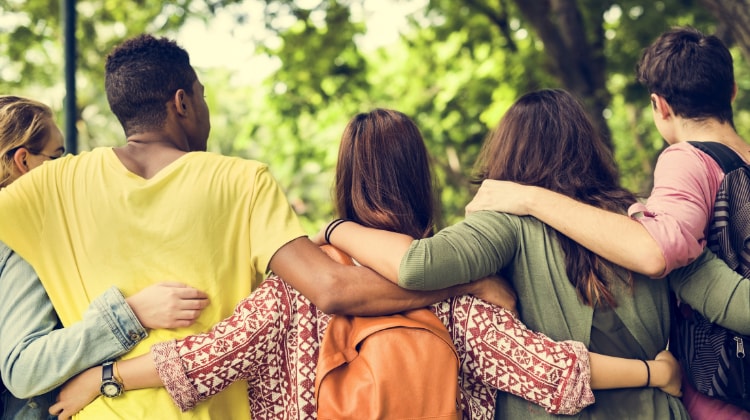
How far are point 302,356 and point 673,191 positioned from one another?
51.5 inches

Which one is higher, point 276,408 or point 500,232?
point 500,232

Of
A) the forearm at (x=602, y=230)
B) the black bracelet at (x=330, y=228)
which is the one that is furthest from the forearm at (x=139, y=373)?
the forearm at (x=602, y=230)

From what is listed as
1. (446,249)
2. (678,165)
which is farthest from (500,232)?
(678,165)

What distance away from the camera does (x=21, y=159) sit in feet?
9.77

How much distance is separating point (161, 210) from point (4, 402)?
90 cm

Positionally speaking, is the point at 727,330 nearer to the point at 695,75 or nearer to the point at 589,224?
the point at 589,224

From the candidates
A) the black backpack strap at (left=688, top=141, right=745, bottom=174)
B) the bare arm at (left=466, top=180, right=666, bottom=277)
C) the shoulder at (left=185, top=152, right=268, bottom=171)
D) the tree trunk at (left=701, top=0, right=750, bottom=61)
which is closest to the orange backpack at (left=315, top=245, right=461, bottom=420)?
the bare arm at (left=466, top=180, right=666, bottom=277)

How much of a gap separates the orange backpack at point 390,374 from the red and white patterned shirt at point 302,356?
14 centimetres

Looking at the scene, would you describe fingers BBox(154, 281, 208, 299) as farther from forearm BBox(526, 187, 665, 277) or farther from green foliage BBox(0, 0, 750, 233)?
green foliage BBox(0, 0, 750, 233)

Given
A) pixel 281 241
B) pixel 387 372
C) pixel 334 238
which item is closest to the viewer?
pixel 387 372

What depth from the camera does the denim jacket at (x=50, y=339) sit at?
8.20 feet

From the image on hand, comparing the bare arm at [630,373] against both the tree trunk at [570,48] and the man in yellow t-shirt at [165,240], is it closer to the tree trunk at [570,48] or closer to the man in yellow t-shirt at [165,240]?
the man in yellow t-shirt at [165,240]

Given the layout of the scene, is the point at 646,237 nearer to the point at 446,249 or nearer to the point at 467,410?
the point at 446,249

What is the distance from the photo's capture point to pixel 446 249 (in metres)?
2.50
